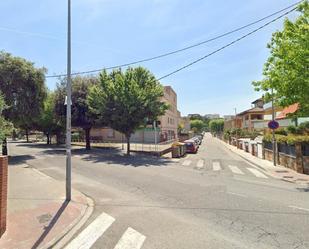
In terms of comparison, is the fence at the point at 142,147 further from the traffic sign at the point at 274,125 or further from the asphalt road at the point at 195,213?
the asphalt road at the point at 195,213

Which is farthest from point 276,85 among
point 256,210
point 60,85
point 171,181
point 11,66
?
point 60,85

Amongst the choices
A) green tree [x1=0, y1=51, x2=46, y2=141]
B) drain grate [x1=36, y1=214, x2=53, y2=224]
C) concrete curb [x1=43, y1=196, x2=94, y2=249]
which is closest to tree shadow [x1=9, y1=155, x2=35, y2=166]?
green tree [x1=0, y1=51, x2=46, y2=141]

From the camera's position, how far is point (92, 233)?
721 centimetres

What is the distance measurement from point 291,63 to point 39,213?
42.3ft

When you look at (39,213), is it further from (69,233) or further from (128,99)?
(128,99)

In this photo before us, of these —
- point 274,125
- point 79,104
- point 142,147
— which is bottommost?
point 142,147

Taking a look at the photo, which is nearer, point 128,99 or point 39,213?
point 39,213

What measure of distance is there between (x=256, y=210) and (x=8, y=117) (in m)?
23.4

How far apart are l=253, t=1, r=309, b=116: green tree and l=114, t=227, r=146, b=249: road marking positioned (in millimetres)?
11749

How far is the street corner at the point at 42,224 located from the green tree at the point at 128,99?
17.5 m

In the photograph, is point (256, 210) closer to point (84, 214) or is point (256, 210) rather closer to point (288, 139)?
point (84, 214)

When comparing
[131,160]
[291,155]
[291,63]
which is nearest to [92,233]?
[291,63]

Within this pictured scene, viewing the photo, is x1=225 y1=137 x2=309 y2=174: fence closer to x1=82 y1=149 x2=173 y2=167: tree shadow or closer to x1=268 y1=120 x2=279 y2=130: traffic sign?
x1=268 y1=120 x2=279 y2=130: traffic sign

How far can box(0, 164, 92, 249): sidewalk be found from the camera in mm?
6730
